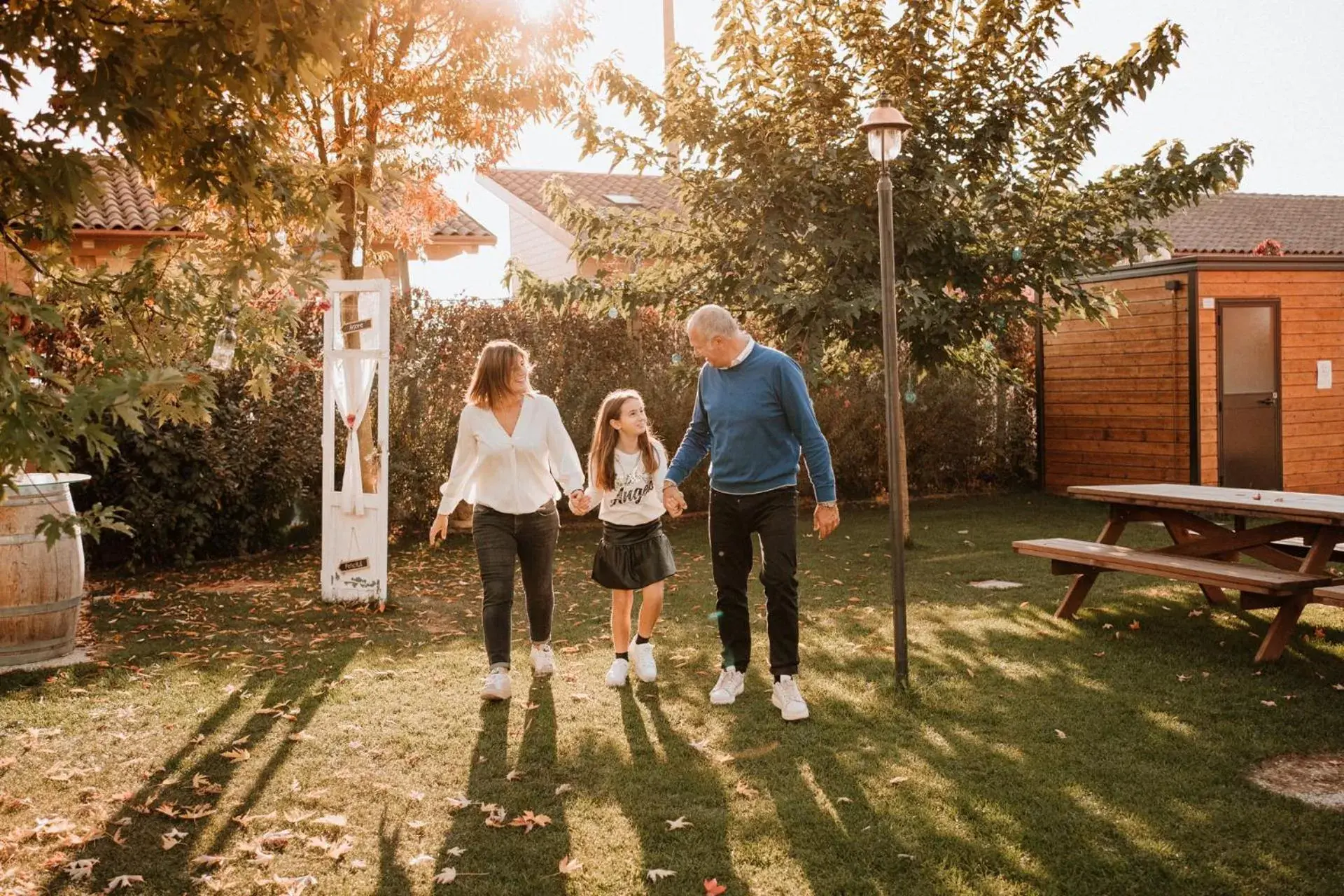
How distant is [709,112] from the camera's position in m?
9.90

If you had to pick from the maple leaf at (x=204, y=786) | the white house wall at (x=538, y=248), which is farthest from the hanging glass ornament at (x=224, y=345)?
the white house wall at (x=538, y=248)

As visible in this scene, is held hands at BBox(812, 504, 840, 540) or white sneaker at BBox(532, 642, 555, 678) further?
white sneaker at BBox(532, 642, 555, 678)

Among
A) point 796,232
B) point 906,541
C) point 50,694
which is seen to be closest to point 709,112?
point 796,232

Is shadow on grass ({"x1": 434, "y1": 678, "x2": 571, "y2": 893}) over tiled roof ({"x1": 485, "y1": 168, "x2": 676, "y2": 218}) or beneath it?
beneath

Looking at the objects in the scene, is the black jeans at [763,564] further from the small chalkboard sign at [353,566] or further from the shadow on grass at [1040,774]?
the small chalkboard sign at [353,566]

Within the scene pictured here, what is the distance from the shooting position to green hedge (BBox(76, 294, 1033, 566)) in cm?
998

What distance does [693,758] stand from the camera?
4.65 metres

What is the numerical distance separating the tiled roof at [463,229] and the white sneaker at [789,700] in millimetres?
14465

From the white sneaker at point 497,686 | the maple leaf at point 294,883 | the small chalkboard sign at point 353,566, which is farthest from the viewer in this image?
the small chalkboard sign at point 353,566

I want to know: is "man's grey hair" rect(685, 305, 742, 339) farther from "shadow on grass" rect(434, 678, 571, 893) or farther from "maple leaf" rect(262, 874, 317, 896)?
"maple leaf" rect(262, 874, 317, 896)

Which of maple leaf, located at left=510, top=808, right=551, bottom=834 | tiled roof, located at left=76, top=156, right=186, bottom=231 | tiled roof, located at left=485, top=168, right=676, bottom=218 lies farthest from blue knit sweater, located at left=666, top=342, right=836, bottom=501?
tiled roof, located at left=485, top=168, right=676, bottom=218

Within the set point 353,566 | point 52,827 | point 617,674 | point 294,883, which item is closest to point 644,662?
point 617,674

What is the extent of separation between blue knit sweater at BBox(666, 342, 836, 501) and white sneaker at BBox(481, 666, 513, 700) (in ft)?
4.93

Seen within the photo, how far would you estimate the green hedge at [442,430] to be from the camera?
32.7 feet
